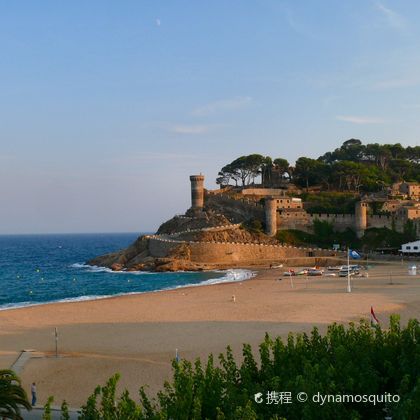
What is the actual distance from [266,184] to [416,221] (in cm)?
3423

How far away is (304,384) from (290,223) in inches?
2570

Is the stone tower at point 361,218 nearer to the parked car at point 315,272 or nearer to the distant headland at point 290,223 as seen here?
the distant headland at point 290,223

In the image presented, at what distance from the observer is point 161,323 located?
32.2 m

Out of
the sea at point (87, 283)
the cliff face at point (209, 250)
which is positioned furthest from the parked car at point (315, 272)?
the cliff face at point (209, 250)

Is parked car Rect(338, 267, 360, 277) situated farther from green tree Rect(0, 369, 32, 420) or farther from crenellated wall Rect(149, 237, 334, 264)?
green tree Rect(0, 369, 32, 420)

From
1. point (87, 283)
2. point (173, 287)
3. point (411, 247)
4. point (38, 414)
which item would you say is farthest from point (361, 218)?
point (38, 414)

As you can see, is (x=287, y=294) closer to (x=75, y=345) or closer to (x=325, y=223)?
(x=75, y=345)

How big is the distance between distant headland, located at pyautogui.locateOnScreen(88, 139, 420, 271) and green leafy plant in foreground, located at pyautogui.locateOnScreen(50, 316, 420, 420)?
5033 centimetres

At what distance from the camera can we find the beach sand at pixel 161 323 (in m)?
22.3

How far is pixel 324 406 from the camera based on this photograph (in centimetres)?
1118

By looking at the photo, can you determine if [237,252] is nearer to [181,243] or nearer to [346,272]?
[181,243]

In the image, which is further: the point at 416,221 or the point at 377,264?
the point at 416,221

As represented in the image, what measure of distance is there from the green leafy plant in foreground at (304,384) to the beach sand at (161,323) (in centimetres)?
746

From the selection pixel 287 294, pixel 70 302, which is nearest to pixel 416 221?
pixel 287 294
